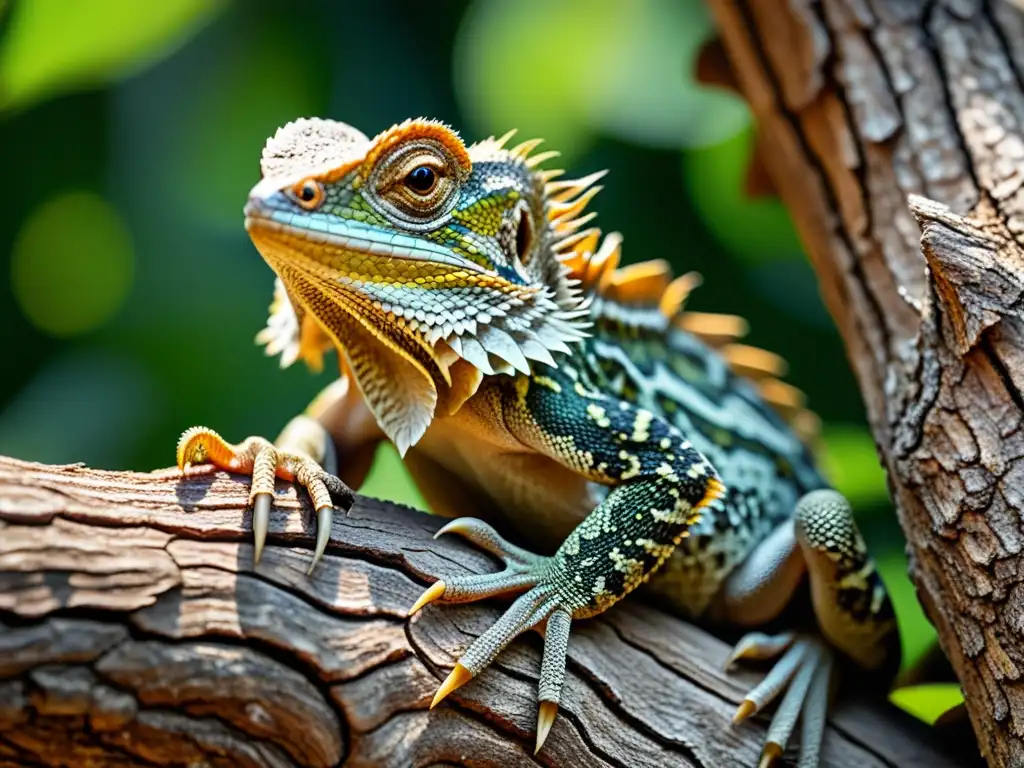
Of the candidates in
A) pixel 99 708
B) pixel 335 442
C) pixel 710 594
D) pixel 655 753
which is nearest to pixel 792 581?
pixel 710 594

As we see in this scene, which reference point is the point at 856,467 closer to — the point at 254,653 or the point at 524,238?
the point at 524,238

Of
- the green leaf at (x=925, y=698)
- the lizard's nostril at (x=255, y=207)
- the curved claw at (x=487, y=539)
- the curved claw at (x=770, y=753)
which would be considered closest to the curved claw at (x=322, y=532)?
the curved claw at (x=487, y=539)

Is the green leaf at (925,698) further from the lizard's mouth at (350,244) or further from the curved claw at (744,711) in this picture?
the lizard's mouth at (350,244)

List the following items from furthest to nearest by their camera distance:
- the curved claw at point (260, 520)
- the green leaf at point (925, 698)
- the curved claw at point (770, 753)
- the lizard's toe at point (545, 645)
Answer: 1. the green leaf at point (925, 698)
2. the curved claw at point (770, 753)
3. the lizard's toe at point (545, 645)
4. the curved claw at point (260, 520)

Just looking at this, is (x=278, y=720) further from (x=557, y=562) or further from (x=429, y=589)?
(x=557, y=562)

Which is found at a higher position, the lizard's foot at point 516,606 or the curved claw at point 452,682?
the lizard's foot at point 516,606
